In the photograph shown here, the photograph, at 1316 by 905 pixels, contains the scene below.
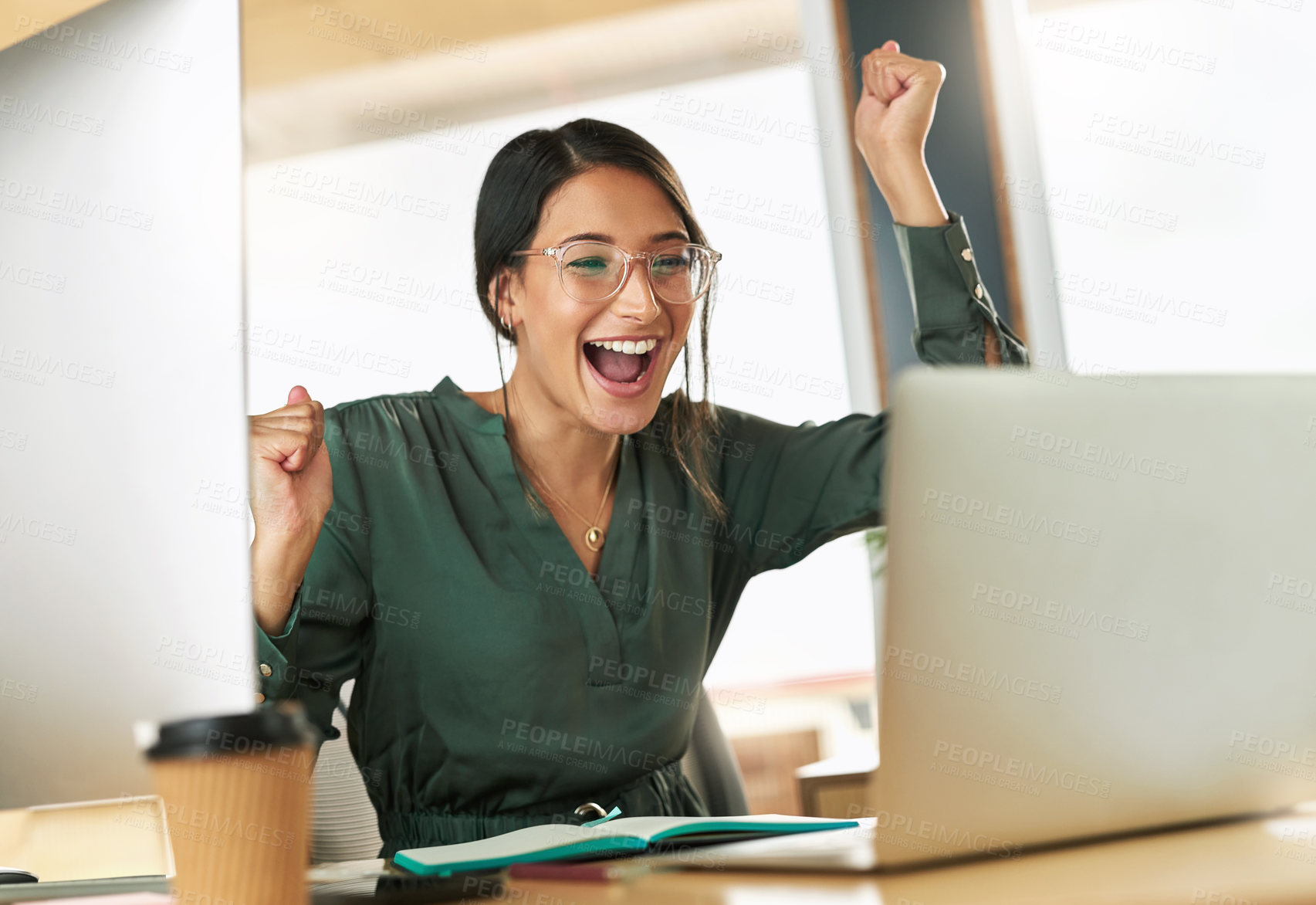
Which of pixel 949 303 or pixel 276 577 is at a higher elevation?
pixel 949 303

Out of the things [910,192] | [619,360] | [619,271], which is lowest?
[619,360]

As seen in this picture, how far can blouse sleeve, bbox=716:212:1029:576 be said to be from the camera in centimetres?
151

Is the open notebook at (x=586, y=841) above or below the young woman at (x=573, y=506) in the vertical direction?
below

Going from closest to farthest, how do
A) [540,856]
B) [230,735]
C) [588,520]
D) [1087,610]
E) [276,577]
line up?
[230,735]
[1087,610]
[540,856]
[276,577]
[588,520]

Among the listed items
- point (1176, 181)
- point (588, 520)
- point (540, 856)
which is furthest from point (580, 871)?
point (1176, 181)

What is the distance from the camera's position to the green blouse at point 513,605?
127 cm

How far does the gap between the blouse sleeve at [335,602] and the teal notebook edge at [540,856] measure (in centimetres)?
61

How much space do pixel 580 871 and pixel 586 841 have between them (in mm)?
104

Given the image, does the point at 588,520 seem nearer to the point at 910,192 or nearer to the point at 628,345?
the point at 628,345

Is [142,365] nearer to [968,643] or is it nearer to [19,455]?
[19,455]

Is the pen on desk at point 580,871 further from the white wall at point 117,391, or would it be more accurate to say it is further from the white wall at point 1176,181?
the white wall at point 1176,181

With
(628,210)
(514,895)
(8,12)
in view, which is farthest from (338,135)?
(514,895)

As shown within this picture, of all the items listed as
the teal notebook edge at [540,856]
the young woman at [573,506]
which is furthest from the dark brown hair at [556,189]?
the teal notebook edge at [540,856]

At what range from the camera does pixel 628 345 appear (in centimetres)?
158
